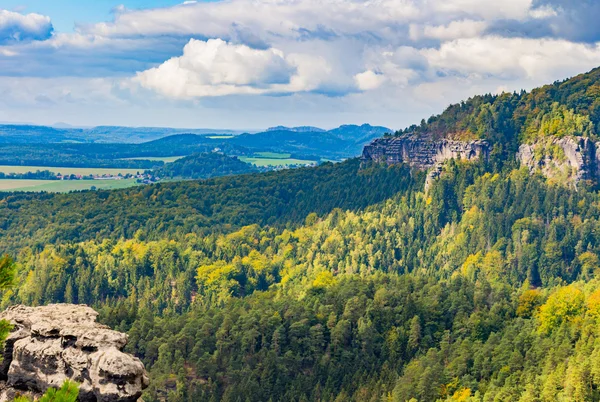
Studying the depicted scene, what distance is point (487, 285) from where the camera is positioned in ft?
586

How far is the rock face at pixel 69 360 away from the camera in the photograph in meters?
47.9

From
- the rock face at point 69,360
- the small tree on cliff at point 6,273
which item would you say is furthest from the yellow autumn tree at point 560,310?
the small tree on cliff at point 6,273

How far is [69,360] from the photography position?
165 ft

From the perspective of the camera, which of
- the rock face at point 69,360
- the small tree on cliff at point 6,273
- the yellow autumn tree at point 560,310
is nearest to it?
the small tree on cliff at point 6,273

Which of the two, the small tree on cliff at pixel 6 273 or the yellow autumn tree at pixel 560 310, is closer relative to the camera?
the small tree on cliff at pixel 6 273

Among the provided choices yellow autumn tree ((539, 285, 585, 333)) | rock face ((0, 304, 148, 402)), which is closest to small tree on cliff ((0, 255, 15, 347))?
rock face ((0, 304, 148, 402))

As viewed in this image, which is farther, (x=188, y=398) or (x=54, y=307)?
(x=188, y=398)

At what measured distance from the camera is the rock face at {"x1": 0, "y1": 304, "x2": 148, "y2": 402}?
47866 millimetres

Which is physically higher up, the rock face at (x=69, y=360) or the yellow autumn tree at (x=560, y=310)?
the rock face at (x=69, y=360)

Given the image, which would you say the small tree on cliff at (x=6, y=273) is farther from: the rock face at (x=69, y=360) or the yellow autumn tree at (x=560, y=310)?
the yellow autumn tree at (x=560, y=310)

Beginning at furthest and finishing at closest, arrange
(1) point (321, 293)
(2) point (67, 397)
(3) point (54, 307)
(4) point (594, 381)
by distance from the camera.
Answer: (1) point (321, 293)
(4) point (594, 381)
(3) point (54, 307)
(2) point (67, 397)

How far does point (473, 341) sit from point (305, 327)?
1095 inches

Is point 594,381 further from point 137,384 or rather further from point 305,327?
point 137,384

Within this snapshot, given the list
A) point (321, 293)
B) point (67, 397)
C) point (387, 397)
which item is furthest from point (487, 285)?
point (67, 397)
